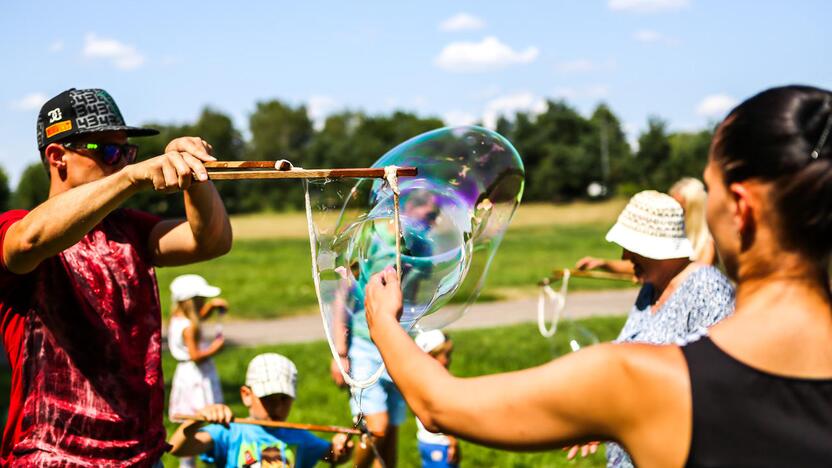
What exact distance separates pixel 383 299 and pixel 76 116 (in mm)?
1427

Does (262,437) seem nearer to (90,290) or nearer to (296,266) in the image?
(90,290)

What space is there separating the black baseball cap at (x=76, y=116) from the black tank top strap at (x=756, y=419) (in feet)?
6.91

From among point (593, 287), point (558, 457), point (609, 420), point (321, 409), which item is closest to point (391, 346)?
point (609, 420)

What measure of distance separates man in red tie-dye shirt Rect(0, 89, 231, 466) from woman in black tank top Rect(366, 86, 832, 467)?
1240 millimetres

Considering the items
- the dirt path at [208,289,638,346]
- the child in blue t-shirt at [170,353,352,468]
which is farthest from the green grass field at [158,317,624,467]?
the child in blue t-shirt at [170,353,352,468]

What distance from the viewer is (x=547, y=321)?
13.5m

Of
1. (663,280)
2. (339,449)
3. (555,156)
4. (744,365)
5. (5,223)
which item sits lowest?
(555,156)

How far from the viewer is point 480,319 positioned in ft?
47.0

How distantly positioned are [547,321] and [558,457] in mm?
7252

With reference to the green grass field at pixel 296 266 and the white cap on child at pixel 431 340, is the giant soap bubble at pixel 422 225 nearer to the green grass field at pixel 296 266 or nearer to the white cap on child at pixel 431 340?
the white cap on child at pixel 431 340

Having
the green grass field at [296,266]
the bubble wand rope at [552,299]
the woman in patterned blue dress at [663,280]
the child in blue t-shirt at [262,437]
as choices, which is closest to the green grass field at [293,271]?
the green grass field at [296,266]

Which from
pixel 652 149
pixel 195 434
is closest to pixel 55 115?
pixel 195 434

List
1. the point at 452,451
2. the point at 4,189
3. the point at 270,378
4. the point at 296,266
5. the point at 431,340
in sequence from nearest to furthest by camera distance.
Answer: the point at 270,378 < the point at 452,451 < the point at 431,340 < the point at 296,266 < the point at 4,189

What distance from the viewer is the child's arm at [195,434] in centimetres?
383
